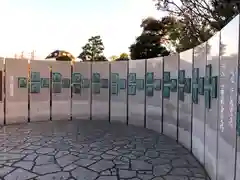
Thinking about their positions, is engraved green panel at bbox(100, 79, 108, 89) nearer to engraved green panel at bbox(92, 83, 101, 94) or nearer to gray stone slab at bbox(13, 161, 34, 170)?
engraved green panel at bbox(92, 83, 101, 94)

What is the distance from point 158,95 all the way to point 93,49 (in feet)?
47.5

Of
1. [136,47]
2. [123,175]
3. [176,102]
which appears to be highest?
[136,47]

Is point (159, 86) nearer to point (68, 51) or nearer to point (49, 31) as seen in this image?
point (49, 31)

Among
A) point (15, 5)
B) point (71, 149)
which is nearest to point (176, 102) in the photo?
point (71, 149)

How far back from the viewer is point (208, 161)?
430 centimetres

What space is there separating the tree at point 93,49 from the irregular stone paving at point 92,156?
13859 millimetres

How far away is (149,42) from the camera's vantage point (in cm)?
1720

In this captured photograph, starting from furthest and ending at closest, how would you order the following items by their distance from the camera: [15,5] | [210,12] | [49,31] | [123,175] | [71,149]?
[49,31] → [15,5] → [210,12] → [71,149] → [123,175]

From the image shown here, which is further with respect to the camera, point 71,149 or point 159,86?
point 159,86

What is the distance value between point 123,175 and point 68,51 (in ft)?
60.2

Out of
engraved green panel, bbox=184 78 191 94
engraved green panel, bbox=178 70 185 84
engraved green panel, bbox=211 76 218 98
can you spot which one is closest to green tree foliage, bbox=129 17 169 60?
engraved green panel, bbox=178 70 185 84

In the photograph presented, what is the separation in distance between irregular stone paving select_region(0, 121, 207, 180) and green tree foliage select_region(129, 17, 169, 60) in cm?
994

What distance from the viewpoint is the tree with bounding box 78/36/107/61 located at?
21.4m

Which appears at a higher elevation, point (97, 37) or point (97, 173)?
point (97, 37)
